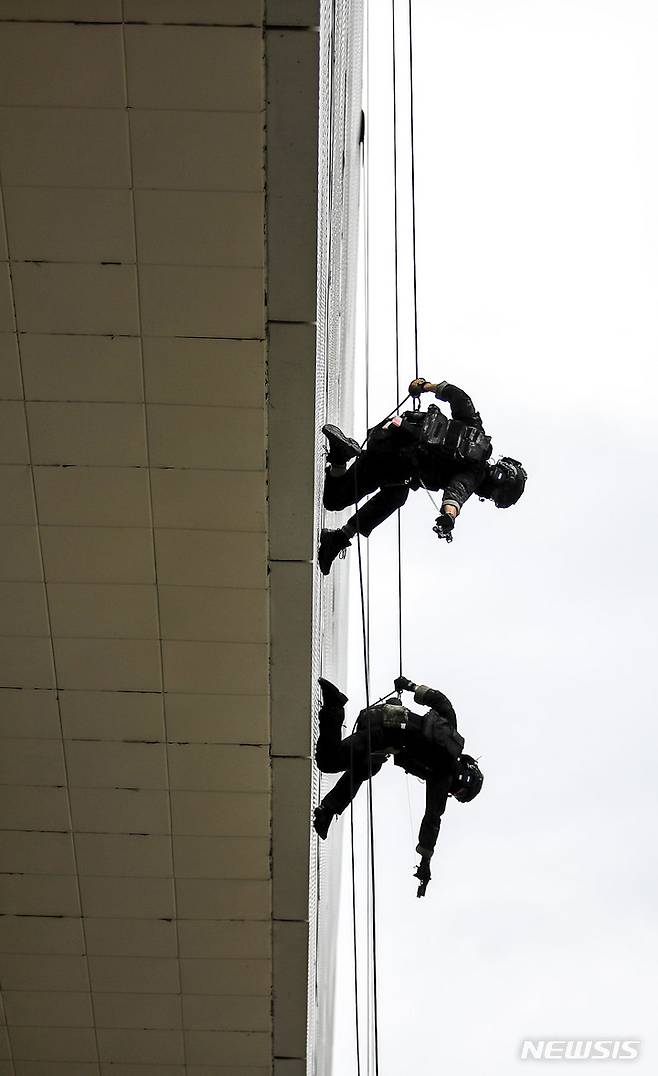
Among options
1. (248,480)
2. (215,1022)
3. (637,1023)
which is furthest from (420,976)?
(248,480)

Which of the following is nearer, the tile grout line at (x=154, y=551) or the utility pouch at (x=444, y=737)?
the tile grout line at (x=154, y=551)

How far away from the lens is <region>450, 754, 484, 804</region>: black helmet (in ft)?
18.3

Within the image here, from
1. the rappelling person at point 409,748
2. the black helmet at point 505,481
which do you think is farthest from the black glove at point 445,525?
the rappelling person at point 409,748

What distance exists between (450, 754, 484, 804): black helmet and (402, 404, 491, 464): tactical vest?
138 centimetres

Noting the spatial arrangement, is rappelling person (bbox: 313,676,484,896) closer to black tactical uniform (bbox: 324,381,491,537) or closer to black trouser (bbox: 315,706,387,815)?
black trouser (bbox: 315,706,387,815)

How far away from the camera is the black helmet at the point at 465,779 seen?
18.3 feet

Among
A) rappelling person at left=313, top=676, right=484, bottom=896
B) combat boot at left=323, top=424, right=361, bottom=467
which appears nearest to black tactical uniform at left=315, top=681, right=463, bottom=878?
rappelling person at left=313, top=676, right=484, bottom=896

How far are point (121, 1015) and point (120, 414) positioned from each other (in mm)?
4022

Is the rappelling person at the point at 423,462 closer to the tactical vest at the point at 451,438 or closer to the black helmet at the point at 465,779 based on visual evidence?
the tactical vest at the point at 451,438

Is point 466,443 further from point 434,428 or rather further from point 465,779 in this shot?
point 465,779

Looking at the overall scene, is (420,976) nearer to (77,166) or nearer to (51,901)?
(51,901)

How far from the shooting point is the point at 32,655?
554cm

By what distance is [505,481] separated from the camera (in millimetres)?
5453

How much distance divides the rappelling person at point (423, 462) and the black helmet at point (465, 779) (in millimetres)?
1108
